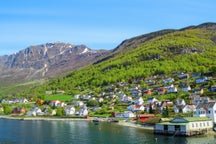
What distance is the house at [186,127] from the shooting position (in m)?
89.3

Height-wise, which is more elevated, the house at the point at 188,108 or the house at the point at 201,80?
the house at the point at 201,80

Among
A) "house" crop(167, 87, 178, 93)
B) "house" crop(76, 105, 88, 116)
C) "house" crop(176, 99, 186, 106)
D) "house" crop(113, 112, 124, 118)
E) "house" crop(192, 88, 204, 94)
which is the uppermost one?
"house" crop(167, 87, 178, 93)

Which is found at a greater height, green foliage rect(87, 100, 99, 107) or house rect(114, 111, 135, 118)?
green foliage rect(87, 100, 99, 107)

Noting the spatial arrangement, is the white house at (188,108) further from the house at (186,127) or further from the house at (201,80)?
the house at (201,80)

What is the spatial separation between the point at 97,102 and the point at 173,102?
5387 centimetres

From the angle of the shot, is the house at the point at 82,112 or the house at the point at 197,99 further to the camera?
the house at the point at 82,112

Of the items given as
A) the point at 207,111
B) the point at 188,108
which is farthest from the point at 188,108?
the point at 207,111

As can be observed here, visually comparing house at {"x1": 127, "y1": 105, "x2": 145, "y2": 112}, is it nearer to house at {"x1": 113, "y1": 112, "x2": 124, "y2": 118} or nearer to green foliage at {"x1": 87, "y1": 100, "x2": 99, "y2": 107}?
house at {"x1": 113, "y1": 112, "x2": 124, "y2": 118}

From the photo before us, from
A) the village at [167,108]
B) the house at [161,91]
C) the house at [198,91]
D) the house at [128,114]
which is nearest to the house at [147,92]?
the village at [167,108]

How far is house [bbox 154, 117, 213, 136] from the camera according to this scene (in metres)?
89.3

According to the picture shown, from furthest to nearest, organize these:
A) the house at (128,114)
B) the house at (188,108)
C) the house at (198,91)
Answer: the house at (198,91) → the house at (128,114) → the house at (188,108)

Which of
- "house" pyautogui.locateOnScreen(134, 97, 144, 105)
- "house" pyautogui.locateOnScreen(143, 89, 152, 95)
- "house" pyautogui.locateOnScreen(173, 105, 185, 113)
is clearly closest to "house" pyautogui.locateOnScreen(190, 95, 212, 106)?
"house" pyautogui.locateOnScreen(173, 105, 185, 113)

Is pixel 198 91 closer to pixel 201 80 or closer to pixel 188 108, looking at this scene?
pixel 201 80

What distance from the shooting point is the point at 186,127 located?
3506 inches
